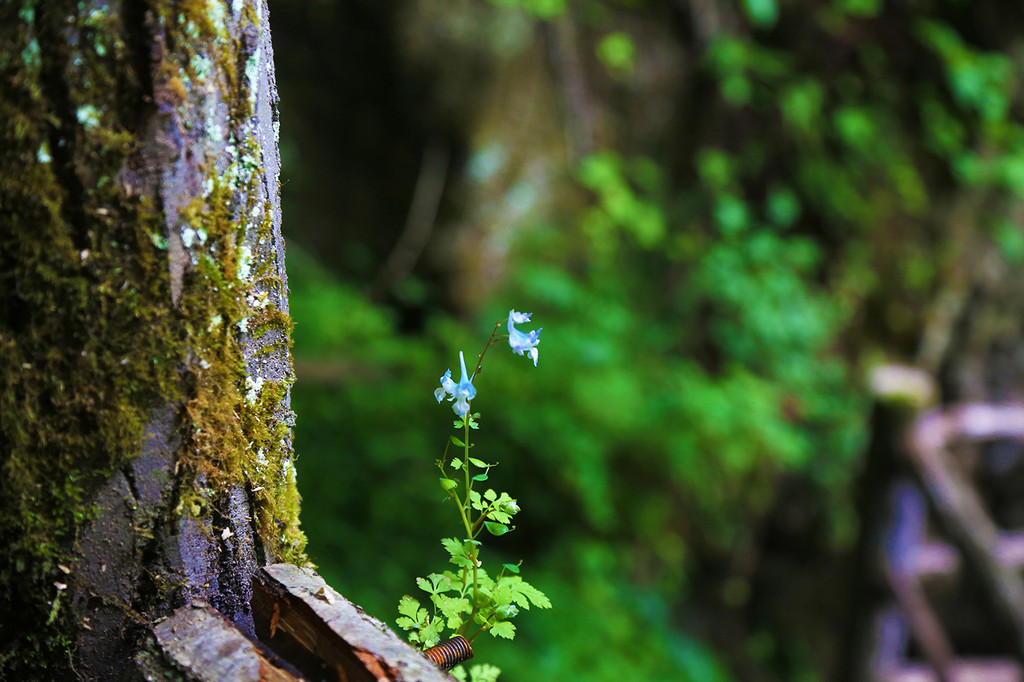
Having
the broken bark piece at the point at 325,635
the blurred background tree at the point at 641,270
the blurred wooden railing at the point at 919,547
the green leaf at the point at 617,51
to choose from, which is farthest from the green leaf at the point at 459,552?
the green leaf at the point at 617,51

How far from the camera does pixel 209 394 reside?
795mm

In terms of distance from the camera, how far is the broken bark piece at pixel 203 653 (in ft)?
2.45

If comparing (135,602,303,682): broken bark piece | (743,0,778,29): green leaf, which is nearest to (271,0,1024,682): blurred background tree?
(743,0,778,29): green leaf

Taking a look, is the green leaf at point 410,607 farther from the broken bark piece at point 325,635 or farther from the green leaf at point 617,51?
the green leaf at point 617,51

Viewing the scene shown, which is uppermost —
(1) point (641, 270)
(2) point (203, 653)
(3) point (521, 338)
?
(1) point (641, 270)

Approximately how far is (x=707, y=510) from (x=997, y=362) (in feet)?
9.43

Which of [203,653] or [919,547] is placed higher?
[919,547]

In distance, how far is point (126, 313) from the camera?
733mm

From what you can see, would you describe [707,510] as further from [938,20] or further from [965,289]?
[938,20]

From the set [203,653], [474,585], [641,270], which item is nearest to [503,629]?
[474,585]

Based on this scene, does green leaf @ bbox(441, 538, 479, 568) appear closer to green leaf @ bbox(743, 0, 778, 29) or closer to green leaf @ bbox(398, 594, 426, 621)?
green leaf @ bbox(398, 594, 426, 621)

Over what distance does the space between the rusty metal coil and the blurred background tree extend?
82.0 inches

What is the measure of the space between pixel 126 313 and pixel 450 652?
0.53 meters

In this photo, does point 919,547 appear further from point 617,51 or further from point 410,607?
point 410,607
